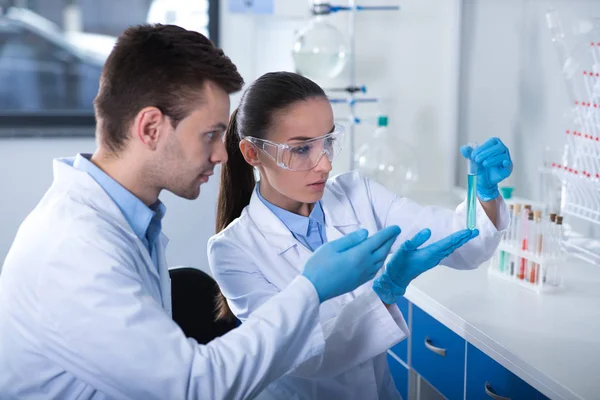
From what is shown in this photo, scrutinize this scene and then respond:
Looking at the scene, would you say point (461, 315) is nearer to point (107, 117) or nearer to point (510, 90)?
point (107, 117)

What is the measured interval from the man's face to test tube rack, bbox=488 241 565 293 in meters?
0.88

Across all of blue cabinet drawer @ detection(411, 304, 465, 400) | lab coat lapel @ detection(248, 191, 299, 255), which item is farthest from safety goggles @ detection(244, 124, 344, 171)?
blue cabinet drawer @ detection(411, 304, 465, 400)

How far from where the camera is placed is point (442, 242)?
1.30 meters

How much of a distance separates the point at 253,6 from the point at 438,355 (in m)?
1.71

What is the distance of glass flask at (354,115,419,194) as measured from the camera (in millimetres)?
2732

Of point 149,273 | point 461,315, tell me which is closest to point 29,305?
point 149,273

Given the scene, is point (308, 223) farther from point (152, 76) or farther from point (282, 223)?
point (152, 76)

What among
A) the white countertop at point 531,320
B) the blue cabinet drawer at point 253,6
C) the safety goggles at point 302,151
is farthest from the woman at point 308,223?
the blue cabinet drawer at point 253,6

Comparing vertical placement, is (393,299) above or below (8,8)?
below

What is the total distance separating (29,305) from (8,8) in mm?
2288

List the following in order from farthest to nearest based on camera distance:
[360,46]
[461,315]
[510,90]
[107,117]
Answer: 1. [360,46]
2. [510,90]
3. [461,315]
4. [107,117]

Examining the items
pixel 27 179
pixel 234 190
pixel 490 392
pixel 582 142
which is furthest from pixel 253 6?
pixel 490 392

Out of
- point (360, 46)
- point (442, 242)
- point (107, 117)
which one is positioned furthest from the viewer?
point (360, 46)

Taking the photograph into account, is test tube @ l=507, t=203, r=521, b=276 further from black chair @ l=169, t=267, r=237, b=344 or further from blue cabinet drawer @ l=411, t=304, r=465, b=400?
black chair @ l=169, t=267, r=237, b=344
